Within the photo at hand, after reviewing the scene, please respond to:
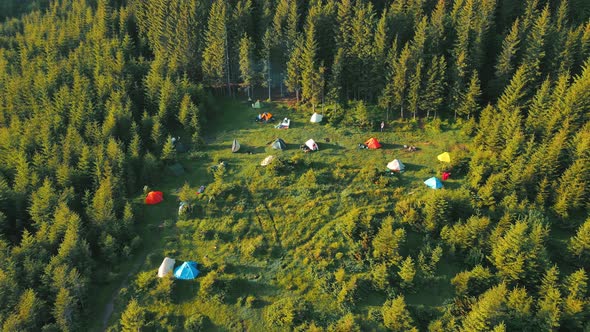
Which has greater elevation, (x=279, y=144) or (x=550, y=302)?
(x=279, y=144)

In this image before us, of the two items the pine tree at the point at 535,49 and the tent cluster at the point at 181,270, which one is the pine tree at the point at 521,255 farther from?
the tent cluster at the point at 181,270

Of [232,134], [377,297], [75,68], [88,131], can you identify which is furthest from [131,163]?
[377,297]

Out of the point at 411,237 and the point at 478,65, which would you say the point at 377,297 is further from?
the point at 478,65

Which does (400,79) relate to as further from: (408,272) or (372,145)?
(408,272)

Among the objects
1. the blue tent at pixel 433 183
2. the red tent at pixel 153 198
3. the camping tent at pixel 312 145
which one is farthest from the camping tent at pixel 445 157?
the red tent at pixel 153 198

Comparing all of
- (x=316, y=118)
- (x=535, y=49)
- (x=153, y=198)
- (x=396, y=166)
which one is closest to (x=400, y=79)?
(x=316, y=118)

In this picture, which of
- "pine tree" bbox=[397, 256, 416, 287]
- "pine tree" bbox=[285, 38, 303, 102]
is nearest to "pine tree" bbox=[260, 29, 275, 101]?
"pine tree" bbox=[285, 38, 303, 102]
